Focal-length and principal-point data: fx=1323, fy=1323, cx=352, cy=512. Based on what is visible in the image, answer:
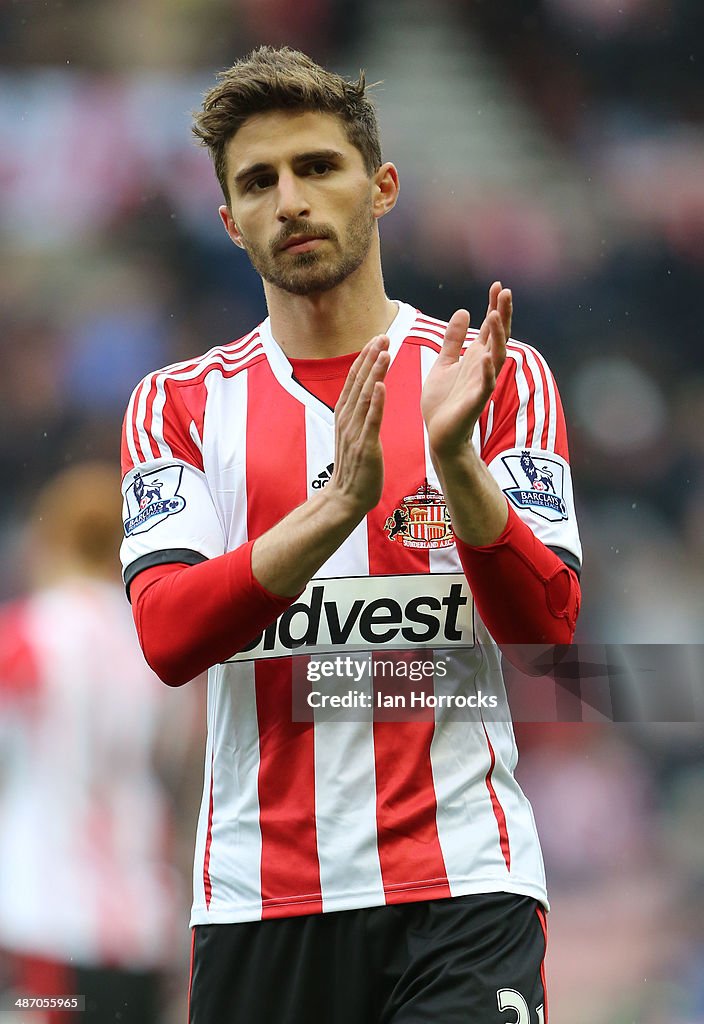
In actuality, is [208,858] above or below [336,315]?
below

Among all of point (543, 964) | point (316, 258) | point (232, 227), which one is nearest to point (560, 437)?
point (316, 258)

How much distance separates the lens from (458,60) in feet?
17.6

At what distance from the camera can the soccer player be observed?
6.17 feet

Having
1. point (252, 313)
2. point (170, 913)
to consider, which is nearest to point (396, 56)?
point (252, 313)

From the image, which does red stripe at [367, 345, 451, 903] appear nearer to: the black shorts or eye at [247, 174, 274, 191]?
the black shorts

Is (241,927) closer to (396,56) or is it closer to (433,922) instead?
(433,922)

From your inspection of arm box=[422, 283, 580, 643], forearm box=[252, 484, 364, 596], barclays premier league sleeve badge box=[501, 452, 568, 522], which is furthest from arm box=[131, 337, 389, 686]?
barclays premier league sleeve badge box=[501, 452, 568, 522]

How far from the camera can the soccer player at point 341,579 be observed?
74.0 inches

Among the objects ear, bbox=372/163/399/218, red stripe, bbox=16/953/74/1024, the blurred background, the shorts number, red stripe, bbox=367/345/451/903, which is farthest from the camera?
the blurred background

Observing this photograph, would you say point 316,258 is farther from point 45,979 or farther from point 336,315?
point 45,979

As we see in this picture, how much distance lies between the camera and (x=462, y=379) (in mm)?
1914

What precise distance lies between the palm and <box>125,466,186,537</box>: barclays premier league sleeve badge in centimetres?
50

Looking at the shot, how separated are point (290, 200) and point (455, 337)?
1.35ft
